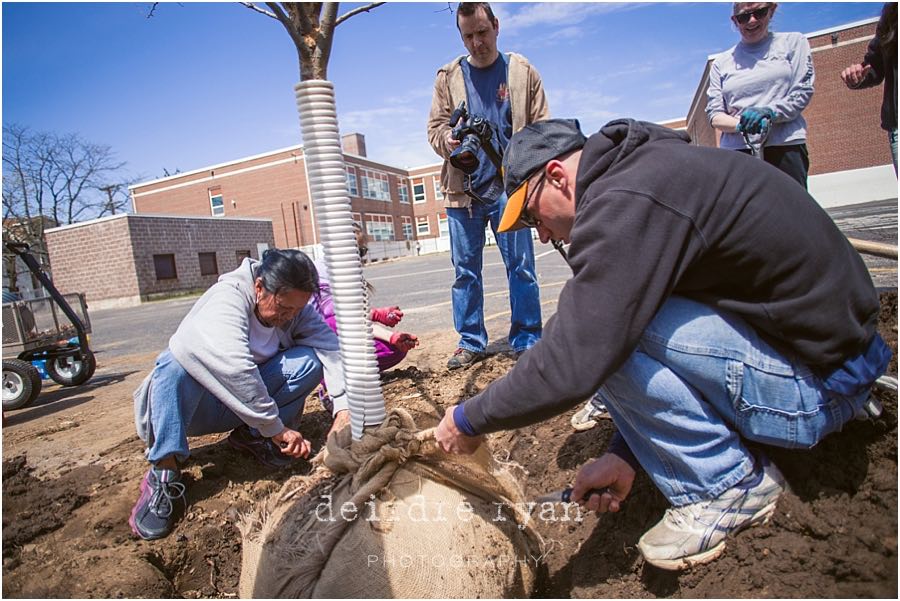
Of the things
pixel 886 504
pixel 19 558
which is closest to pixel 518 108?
pixel 886 504

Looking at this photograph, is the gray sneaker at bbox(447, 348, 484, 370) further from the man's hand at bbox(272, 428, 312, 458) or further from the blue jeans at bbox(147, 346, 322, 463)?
the man's hand at bbox(272, 428, 312, 458)

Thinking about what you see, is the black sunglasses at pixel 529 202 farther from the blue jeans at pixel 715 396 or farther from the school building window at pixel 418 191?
the school building window at pixel 418 191

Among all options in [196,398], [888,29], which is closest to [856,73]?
[888,29]

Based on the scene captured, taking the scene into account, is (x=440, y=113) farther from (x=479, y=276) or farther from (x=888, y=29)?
(x=888, y=29)

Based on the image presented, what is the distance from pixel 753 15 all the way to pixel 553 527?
3108 millimetres

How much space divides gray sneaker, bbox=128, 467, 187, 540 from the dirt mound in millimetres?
42

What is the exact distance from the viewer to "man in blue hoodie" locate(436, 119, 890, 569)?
123 cm

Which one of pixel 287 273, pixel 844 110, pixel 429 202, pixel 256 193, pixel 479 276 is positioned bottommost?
pixel 479 276

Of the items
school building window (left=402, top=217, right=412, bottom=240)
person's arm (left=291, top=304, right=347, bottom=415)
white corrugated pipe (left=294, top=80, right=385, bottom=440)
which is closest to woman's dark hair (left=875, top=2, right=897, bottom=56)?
white corrugated pipe (left=294, top=80, right=385, bottom=440)

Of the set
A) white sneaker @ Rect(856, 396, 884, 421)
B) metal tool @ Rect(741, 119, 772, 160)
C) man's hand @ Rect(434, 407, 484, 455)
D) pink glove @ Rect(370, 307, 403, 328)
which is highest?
metal tool @ Rect(741, 119, 772, 160)

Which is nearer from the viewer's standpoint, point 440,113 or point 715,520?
point 715,520

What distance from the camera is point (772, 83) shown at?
3.24m

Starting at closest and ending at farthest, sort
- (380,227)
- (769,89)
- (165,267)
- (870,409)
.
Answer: (870,409) < (769,89) < (165,267) < (380,227)

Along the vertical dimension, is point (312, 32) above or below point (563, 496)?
above
